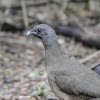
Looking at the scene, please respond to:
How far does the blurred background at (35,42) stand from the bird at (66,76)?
3.19ft

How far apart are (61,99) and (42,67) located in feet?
9.70

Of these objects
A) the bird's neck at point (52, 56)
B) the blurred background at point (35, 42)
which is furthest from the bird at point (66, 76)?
the blurred background at point (35, 42)

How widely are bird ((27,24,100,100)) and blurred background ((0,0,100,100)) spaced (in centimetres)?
97

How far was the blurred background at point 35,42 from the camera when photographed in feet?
20.7

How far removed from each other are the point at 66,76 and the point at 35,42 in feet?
15.6

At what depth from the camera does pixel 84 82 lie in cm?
432

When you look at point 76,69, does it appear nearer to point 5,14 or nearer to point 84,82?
point 84,82

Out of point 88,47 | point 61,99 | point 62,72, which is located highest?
point 88,47

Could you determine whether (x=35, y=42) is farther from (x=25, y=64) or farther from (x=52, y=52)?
(x=52, y=52)

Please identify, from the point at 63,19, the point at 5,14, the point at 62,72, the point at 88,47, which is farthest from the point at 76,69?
the point at 63,19

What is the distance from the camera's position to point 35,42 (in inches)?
358

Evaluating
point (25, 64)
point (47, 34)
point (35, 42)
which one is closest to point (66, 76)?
point (47, 34)

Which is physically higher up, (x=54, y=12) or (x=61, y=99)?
(x=54, y=12)

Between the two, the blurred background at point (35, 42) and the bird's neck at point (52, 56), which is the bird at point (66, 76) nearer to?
the bird's neck at point (52, 56)
